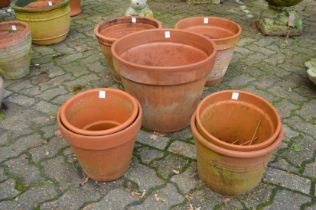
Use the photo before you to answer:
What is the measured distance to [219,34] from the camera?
3.49m

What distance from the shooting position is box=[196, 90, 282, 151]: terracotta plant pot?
2.23m

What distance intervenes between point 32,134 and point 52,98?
21.7 inches

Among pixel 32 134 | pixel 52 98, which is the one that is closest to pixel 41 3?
pixel 52 98

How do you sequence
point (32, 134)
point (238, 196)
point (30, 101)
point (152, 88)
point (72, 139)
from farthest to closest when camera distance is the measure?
point (30, 101) → point (32, 134) → point (152, 88) → point (238, 196) → point (72, 139)

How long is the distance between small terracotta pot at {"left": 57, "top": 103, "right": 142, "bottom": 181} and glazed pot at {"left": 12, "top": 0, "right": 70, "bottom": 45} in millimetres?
2238

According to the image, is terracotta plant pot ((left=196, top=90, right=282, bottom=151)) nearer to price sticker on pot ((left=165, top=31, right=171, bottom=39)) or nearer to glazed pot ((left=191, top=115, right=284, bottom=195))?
glazed pot ((left=191, top=115, right=284, bottom=195))

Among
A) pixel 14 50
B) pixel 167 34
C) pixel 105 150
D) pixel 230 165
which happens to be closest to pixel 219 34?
pixel 167 34

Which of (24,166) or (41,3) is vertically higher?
(41,3)

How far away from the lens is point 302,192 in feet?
7.34

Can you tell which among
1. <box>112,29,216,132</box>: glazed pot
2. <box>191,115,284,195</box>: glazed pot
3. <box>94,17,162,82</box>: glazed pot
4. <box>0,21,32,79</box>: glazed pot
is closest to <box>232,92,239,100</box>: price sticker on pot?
<box>112,29,216,132</box>: glazed pot

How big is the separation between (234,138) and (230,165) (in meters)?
0.59

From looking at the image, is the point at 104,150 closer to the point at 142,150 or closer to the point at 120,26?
the point at 142,150

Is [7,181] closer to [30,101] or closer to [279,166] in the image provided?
[30,101]

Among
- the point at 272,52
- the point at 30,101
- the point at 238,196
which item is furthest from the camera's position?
the point at 272,52
